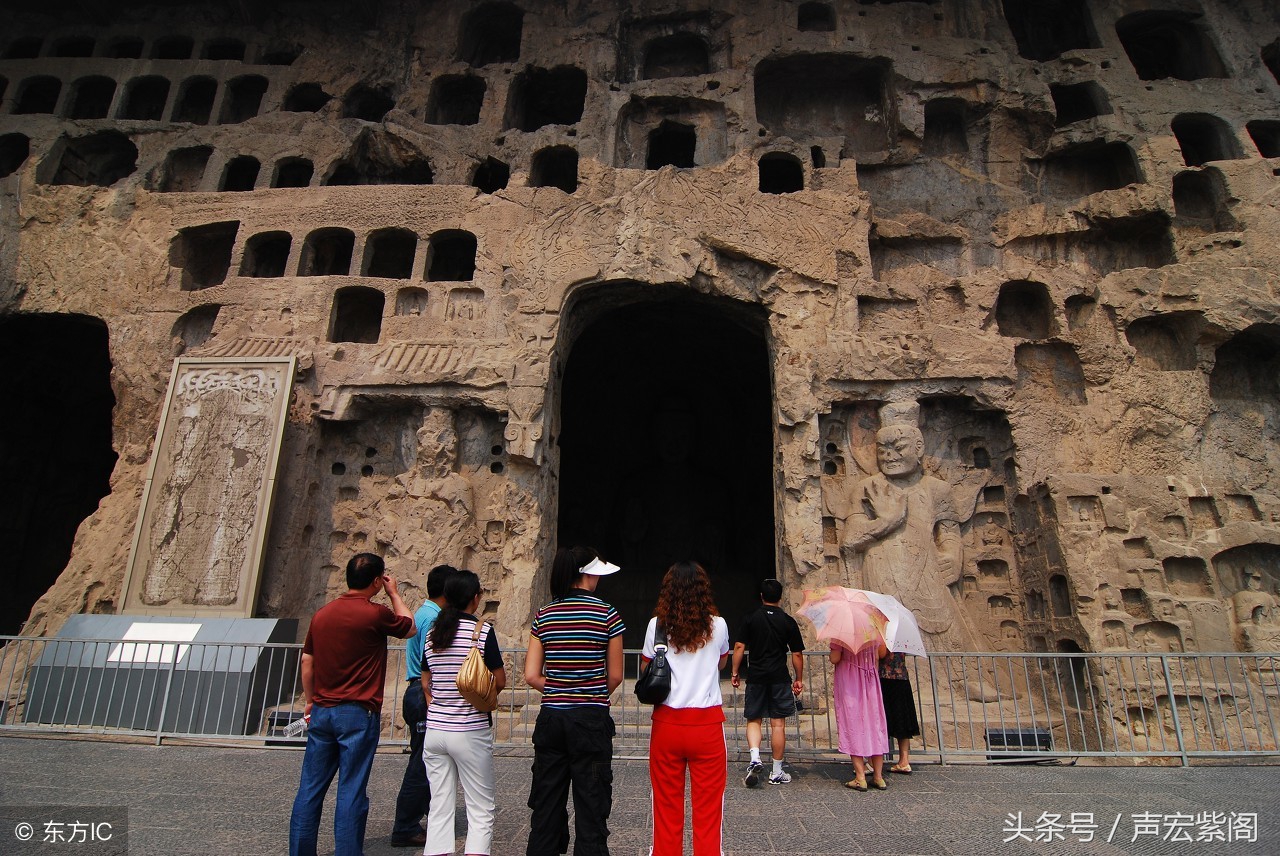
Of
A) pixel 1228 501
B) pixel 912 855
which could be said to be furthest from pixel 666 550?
pixel 912 855

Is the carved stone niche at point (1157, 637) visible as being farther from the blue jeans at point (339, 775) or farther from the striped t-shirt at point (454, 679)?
the blue jeans at point (339, 775)

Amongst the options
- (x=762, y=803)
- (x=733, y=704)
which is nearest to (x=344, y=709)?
(x=762, y=803)

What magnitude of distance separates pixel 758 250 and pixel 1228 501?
8.28m

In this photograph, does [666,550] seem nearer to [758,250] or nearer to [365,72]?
[758,250]

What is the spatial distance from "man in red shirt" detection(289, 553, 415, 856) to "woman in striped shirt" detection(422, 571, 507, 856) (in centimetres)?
37

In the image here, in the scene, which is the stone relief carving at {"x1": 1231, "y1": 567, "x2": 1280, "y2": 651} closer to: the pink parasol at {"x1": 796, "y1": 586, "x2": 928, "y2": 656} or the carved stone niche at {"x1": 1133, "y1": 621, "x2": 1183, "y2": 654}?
the carved stone niche at {"x1": 1133, "y1": 621, "x2": 1183, "y2": 654}

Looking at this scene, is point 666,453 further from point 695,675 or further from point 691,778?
point 691,778

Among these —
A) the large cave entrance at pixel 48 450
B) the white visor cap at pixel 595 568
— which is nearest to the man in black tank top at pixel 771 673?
the white visor cap at pixel 595 568

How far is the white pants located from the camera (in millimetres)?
4117

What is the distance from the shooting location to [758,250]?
43.0 feet

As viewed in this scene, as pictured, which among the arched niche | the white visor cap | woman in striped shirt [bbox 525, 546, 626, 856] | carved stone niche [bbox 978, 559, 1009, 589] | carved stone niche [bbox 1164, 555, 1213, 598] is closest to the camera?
woman in striped shirt [bbox 525, 546, 626, 856]

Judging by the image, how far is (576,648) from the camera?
407 cm

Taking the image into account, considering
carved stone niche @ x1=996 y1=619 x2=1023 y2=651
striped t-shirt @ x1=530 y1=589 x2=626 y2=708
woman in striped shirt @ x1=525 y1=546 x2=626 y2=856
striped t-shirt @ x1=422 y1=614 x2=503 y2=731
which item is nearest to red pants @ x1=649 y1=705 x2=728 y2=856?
woman in striped shirt @ x1=525 y1=546 x2=626 y2=856

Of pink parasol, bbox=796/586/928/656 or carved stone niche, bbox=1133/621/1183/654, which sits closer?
pink parasol, bbox=796/586/928/656
